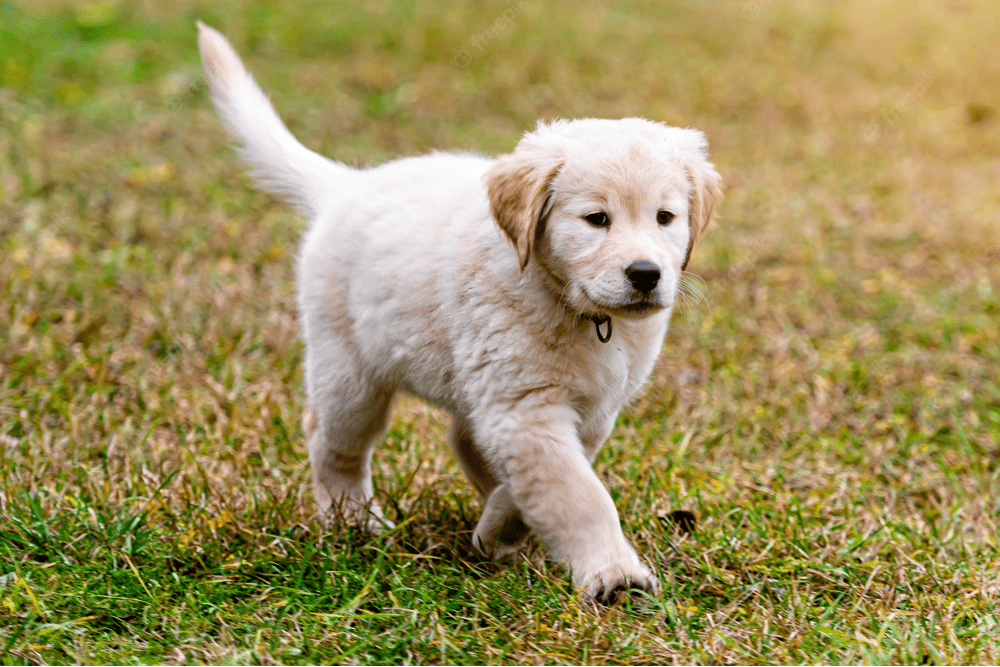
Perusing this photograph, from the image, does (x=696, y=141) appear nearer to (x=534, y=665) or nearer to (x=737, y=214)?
(x=534, y=665)

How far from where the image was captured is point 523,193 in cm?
252

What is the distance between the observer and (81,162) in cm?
615

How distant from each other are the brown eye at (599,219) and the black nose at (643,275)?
181 millimetres

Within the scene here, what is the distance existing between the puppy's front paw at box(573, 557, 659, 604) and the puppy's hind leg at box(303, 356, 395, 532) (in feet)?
2.44

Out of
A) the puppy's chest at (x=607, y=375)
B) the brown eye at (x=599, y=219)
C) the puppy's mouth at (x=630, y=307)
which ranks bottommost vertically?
the puppy's chest at (x=607, y=375)

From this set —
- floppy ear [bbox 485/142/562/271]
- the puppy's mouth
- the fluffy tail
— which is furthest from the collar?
the fluffy tail

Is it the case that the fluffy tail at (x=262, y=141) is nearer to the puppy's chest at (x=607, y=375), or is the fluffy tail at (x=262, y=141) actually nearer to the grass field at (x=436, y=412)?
the grass field at (x=436, y=412)

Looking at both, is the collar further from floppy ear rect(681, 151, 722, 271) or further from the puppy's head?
floppy ear rect(681, 151, 722, 271)

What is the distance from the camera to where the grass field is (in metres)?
2.47

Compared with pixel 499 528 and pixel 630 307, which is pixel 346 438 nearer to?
pixel 499 528

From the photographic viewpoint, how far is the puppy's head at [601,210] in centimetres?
241

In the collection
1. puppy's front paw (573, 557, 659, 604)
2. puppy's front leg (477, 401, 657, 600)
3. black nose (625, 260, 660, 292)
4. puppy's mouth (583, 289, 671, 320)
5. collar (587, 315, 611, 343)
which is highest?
black nose (625, 260, 660, 292)

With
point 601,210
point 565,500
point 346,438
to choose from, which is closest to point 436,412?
point 346,438

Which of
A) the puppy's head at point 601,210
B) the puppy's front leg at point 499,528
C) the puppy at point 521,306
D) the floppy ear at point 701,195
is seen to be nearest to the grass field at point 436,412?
the puppy's front leg at point 499,528
